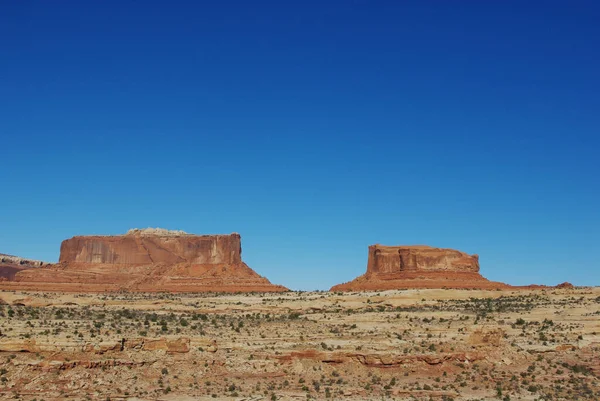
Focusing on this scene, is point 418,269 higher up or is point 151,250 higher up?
point 151,250

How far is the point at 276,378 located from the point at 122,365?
747 cm

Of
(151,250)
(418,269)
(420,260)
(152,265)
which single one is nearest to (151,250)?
(151,250)

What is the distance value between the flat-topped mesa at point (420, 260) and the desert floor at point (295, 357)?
3974 cm

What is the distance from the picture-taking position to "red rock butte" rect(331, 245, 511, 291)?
7919 cm

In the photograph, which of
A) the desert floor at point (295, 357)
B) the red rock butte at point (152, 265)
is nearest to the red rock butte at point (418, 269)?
the red rock butte at point (152, 265)

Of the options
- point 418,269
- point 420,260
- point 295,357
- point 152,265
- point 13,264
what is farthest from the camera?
point 13,264

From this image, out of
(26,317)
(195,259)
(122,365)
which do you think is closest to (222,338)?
(122,365)

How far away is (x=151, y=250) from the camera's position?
94375 millimetres

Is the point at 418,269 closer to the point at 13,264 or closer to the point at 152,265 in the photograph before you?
the point at 152,265

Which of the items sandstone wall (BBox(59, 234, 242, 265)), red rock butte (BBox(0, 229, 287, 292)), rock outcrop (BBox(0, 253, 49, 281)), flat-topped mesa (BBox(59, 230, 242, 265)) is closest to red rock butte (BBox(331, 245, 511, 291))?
red rock butte (BBox(0, 229, 287, 292))

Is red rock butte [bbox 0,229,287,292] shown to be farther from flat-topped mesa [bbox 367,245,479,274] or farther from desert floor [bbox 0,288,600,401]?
desert floor [bbox 0,288,600,401]

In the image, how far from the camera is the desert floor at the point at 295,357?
30.1 metres

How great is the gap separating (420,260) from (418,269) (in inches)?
68.6

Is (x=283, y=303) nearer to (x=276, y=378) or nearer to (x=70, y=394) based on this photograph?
(x=276, y=378)
